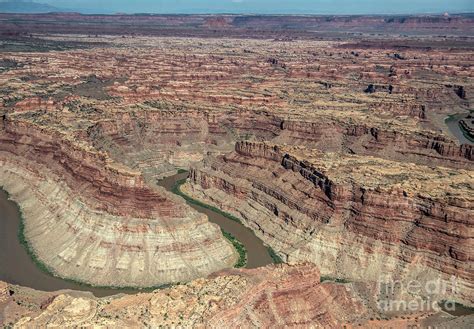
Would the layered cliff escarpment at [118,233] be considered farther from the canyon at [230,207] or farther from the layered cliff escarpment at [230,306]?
the layered cliff escarpment at [230,306]

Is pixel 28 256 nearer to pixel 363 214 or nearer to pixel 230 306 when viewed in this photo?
pixel 230 306

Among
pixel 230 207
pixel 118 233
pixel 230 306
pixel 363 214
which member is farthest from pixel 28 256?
pixel 363 214

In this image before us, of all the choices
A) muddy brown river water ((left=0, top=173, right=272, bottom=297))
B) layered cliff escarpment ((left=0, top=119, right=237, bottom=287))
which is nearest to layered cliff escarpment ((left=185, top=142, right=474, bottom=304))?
muddy brown river water ((left=0, top=173, right=272, bottom=297))

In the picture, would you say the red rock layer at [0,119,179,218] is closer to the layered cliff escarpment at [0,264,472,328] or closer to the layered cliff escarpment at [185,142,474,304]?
the layered cliff escarpment at [185,142,474,304]

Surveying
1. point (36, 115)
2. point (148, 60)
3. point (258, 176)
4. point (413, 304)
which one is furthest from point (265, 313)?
point (148, 60)

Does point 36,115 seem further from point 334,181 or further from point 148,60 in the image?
point 148,60
